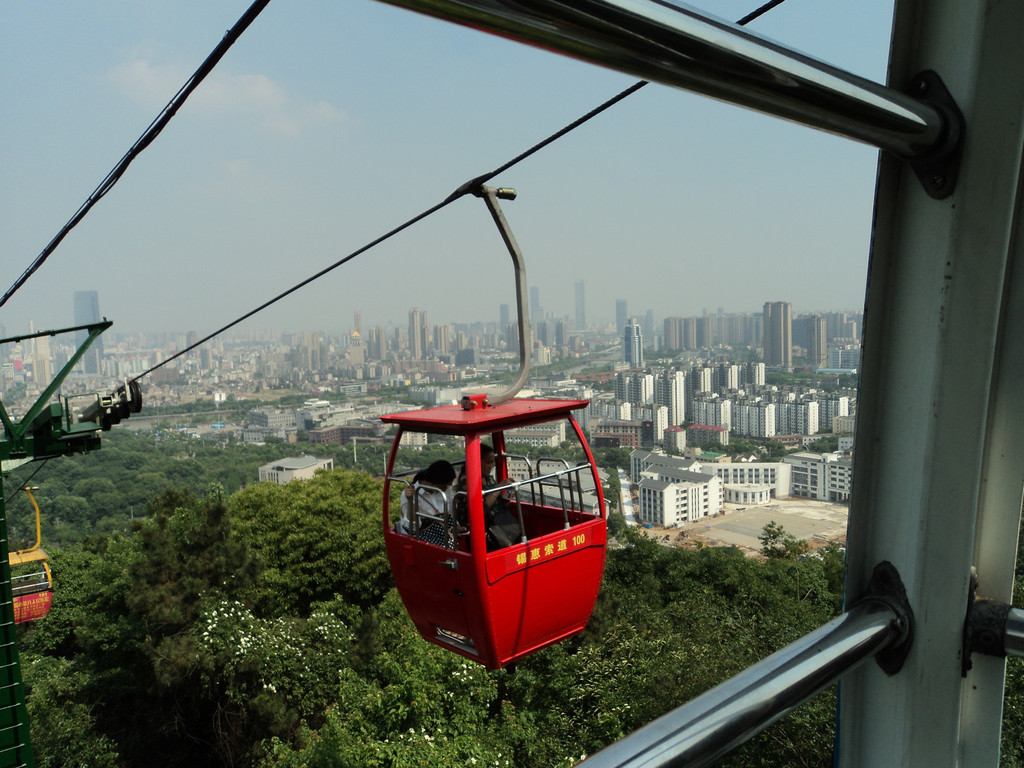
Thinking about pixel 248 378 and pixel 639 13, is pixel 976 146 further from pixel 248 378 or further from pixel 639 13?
pixel 248 378

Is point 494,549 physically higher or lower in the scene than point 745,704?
lower

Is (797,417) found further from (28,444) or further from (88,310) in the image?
(88,310)

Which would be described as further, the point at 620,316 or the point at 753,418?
the point at 620,316

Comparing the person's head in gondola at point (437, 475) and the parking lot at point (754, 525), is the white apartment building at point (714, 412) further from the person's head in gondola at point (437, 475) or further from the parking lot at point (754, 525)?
the person's head in gondola at point (437, 475)

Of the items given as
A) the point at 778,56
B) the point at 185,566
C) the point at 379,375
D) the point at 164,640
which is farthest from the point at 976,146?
the point at 379,375

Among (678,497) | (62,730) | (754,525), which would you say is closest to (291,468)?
(678,497)

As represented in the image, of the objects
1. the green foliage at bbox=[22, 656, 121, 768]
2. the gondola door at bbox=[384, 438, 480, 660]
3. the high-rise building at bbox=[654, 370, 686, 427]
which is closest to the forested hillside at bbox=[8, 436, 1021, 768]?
the green foliage at bbox=[22, 656, 121, 768]
